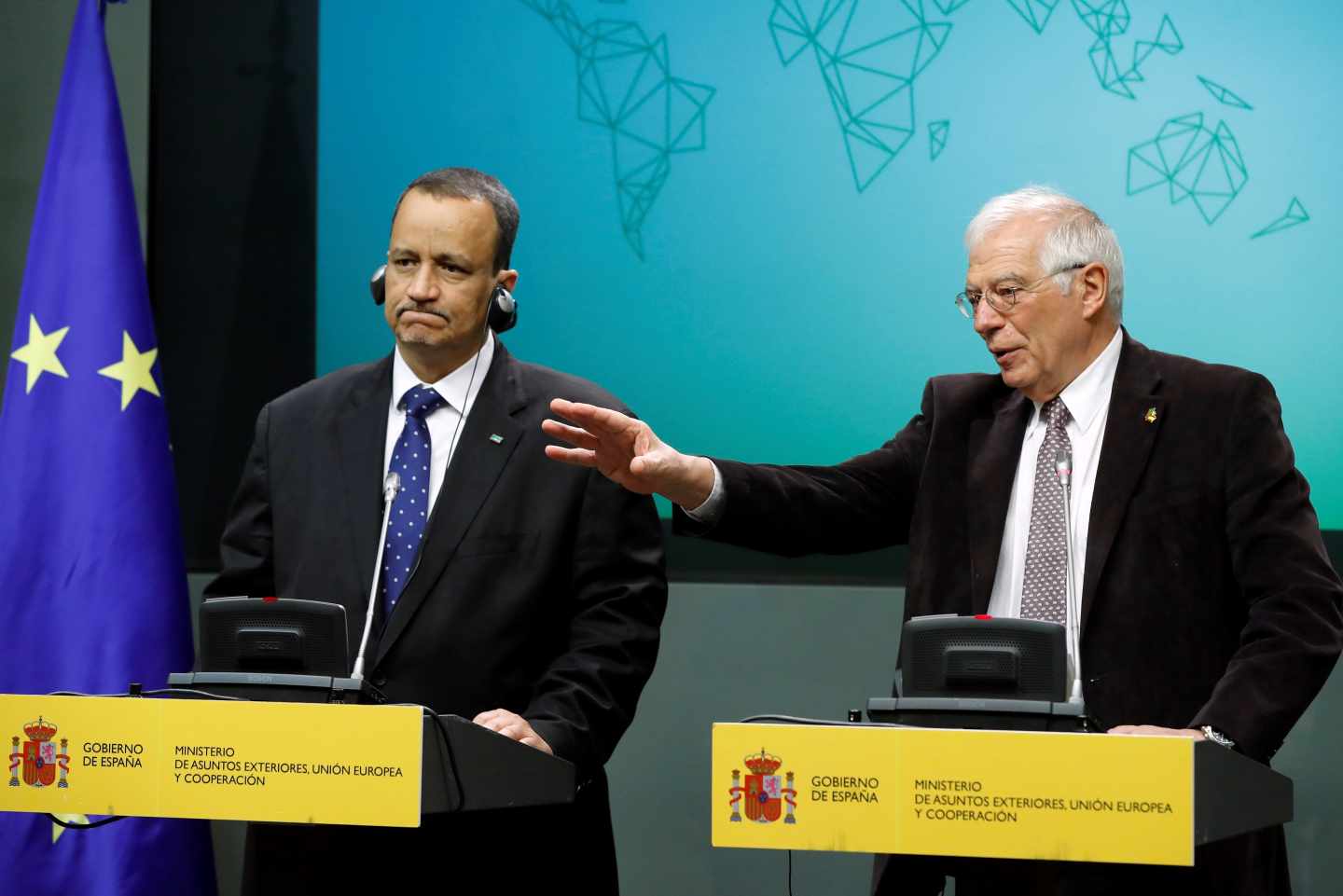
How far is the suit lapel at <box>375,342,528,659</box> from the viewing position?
2.62 metres

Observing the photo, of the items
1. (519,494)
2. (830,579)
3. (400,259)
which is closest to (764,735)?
(519,494)

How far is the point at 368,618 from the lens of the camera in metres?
2.47

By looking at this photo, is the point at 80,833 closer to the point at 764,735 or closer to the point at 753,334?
the point at 753,334

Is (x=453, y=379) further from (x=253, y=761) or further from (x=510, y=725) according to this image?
(x=253, y=761)

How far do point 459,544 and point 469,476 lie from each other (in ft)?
0.43

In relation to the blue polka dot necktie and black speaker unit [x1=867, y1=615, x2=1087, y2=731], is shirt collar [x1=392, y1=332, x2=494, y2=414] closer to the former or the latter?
the blue polka dot necktie

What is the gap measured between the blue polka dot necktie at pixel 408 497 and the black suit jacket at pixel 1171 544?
490 mm

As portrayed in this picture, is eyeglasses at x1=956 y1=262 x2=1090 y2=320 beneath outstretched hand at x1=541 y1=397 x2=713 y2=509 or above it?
above

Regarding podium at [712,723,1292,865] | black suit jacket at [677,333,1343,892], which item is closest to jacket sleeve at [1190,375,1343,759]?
black suit jacket at [677,333,1343,892]

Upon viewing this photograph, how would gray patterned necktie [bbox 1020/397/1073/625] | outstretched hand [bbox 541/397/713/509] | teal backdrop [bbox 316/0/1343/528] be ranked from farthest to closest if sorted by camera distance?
teal backdrop [bbox 316/0/1343/528] < gray patterned necktie [bbox 1020/397/1073/625] < outstretched hand [bbox 541/397/713/509]

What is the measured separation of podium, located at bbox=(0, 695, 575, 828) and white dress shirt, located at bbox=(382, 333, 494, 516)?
2.71 feet

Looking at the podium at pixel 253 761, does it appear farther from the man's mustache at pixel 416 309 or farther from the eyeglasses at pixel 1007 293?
the eyeglasses at pixel 1007 293

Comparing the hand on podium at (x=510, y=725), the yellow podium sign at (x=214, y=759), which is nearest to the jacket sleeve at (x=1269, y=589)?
the hand on podium at (x=510, y=725)

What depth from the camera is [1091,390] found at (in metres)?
2.61
